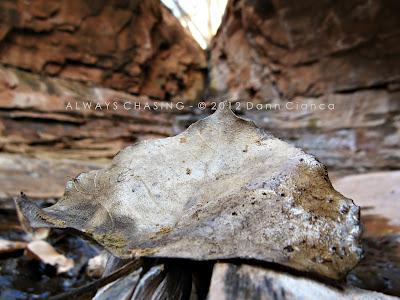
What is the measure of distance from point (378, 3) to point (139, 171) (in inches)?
152

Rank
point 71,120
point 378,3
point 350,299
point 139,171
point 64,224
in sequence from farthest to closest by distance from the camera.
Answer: point 71,120
point 378,3
point 139,171
point 64,224
point 350,299

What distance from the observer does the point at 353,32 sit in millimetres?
4035

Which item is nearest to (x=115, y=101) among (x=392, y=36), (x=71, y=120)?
(x=71, y=120)

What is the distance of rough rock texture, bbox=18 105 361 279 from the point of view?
0.54 meters

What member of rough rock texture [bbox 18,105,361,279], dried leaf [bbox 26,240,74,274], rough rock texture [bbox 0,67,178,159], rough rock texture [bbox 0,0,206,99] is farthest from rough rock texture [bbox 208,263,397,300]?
rough rock texture [bbox 0,0,206,99]

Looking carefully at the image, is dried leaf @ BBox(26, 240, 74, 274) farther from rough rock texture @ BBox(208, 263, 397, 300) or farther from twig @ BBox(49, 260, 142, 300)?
rough rock texture @ BBox(208, 263, 397, 300)

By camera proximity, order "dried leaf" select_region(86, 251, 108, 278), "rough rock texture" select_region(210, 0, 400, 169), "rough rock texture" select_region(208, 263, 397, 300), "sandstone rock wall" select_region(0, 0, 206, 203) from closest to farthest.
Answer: "rough rock texture" select_region(208, 263, 397, 300) < "dried leaf" select_region(86, 251, 108, 278) < "sandstone rock wall" select_region(0, 0, 206, 203) < "rough rock texture" select_region(210, 0, 400, 169)

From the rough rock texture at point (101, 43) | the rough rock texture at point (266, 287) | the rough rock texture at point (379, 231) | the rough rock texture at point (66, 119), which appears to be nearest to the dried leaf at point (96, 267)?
the rough rock texture at point (379, 231)

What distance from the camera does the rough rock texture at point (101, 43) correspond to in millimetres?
3889

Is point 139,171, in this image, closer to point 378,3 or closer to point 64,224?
point 64,224

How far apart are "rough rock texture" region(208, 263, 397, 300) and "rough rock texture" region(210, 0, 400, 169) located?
368 cm

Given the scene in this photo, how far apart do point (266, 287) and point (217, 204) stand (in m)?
0.21

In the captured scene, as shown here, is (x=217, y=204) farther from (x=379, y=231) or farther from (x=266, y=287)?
(x=379, y=231)

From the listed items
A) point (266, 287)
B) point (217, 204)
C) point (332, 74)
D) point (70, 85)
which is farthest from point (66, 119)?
point (266, 287)
